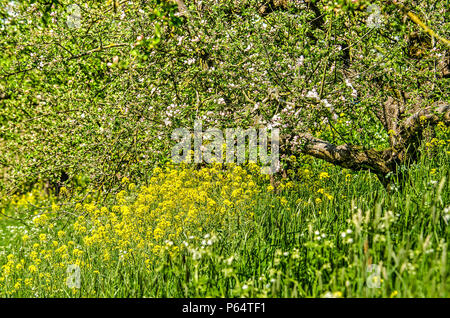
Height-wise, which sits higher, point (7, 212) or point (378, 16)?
point (378, 16)

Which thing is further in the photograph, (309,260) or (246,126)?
(246,126)

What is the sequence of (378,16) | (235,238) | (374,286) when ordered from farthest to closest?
(378,16)
(235,238)
(374,286)

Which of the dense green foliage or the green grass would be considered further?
the dense green foliage

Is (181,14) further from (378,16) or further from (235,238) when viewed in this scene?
(235,238)

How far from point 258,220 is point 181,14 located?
114 inches

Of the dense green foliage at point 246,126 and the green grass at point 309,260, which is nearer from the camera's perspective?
the green grass at point 309,260

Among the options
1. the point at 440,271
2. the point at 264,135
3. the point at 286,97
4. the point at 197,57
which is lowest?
the point at 440,271

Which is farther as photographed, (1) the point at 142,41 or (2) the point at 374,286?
(1) the point at 142,41

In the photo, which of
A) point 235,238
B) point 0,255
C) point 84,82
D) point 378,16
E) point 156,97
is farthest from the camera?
point 84,82

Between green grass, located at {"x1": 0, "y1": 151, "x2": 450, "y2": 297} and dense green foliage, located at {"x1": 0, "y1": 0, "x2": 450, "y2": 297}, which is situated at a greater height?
dense green foliage, located at {"x1": 0, "y1": 0, "x2": 450, "y2": 297}

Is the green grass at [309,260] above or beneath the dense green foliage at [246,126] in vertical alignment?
beneath

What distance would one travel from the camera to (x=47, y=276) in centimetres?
497

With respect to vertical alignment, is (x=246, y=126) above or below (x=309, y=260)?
above

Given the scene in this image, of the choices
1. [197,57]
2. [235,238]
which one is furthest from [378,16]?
[235,238]
